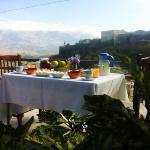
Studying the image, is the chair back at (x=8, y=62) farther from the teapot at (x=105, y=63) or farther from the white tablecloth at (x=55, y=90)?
the teapot at (x=105, y=63)

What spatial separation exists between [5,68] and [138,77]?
12.7ft

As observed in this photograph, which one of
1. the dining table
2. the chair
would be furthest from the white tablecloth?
the chair

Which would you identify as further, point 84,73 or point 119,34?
point 119,34

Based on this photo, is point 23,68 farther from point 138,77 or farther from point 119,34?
point 119,34

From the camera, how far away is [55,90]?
11.3 ft

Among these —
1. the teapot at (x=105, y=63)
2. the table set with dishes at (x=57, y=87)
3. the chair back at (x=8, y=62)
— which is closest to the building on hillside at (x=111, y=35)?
the chair back at (x=8, y=62)

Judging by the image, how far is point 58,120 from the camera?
2.73 meters

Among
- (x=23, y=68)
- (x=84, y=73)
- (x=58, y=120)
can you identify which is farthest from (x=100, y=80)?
(x=23, y=68)

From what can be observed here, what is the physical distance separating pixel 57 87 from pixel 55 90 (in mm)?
42

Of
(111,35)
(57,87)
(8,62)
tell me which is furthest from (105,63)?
(111,35)

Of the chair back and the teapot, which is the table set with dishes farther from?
the chair back

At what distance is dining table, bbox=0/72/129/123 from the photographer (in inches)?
128

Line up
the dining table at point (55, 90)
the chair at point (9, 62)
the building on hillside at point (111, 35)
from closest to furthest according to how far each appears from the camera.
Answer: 1. the dining table at point (55, 90)
2. the chair at point (9, 62)
3. the building on hillside at point (111, 35)

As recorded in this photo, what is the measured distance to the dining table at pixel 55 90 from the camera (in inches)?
128
